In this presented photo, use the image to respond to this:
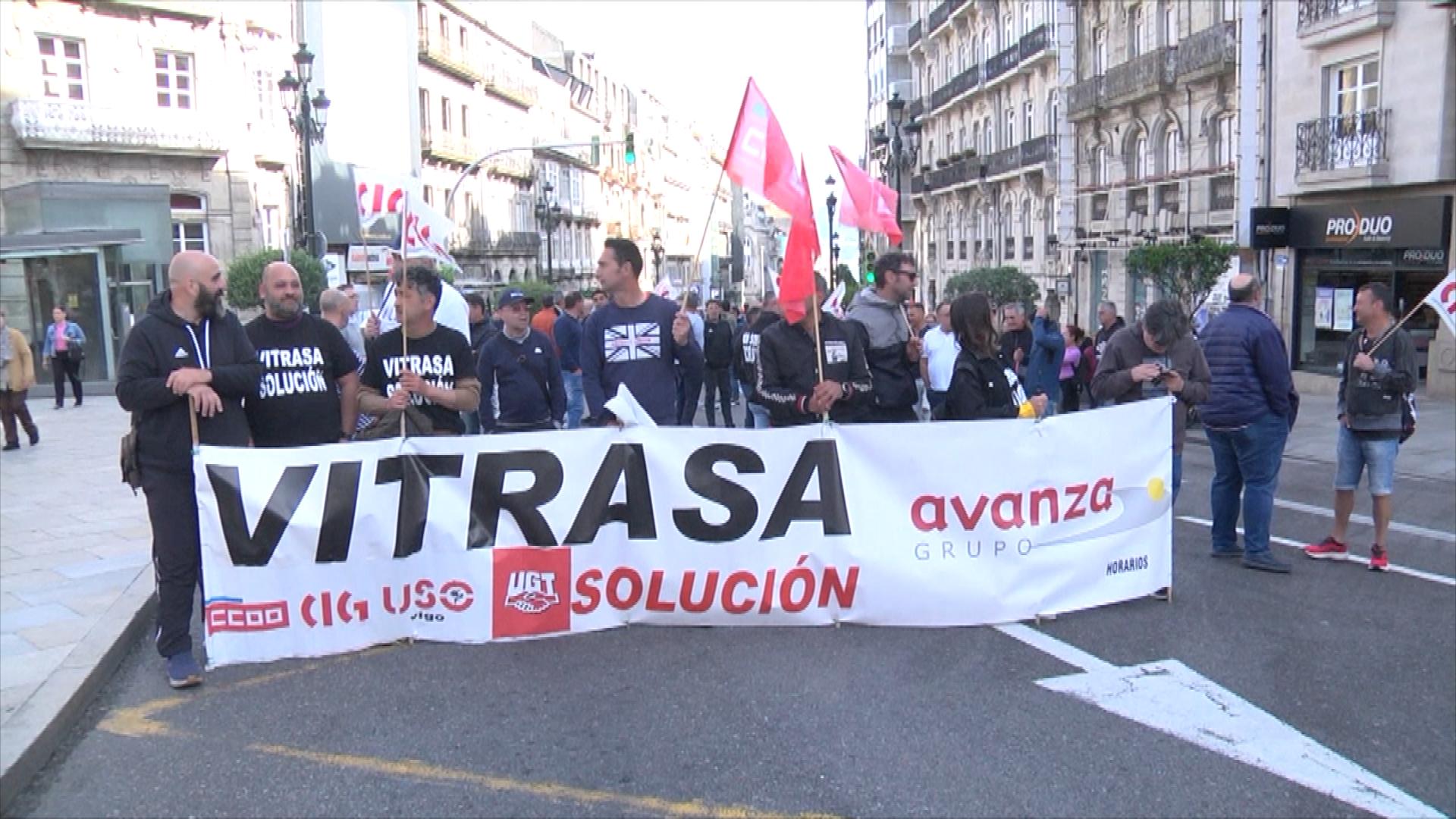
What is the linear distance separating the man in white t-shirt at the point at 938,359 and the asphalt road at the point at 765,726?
4.20 metres

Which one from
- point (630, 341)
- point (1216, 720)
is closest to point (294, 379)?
point (630, 341)

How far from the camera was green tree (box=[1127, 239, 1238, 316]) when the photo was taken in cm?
2322

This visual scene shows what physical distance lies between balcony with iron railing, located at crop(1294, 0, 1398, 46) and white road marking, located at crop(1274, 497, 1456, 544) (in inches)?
608

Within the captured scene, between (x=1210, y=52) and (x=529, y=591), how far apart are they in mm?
29830

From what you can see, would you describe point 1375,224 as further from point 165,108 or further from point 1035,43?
point 165,108

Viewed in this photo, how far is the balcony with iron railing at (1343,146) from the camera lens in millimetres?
22453

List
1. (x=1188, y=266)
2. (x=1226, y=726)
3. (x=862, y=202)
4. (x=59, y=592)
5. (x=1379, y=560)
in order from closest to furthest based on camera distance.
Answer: (x=1226, y=726) → (x=59, y=592) → (x=1379, y=560) → (x=862, y=202) → (x=1188, y=266)

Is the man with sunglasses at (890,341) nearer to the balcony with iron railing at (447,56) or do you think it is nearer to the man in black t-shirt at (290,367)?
the man in black t-shirt at (290,367)

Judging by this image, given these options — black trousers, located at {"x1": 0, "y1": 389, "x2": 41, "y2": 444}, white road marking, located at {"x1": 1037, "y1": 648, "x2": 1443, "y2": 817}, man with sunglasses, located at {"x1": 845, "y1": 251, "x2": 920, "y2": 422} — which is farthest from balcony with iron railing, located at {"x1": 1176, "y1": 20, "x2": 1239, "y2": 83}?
white road marking, located at {"x1": 1037, "y1": 648, "x2": 1443, "y2": 817}

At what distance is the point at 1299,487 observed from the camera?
38.7 feet

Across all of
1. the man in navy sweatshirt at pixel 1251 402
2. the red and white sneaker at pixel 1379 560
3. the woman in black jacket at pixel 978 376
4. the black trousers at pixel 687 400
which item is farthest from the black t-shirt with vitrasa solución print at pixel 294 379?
the red and white sneaker at pixel 1379 560

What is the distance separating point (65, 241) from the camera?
24.5m

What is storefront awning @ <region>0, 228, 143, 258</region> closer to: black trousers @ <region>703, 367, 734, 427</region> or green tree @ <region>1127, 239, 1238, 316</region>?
black trousers @ <region>703, 367, 734, 427</region>

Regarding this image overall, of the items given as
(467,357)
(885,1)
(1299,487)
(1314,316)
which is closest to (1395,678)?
(467,357)
